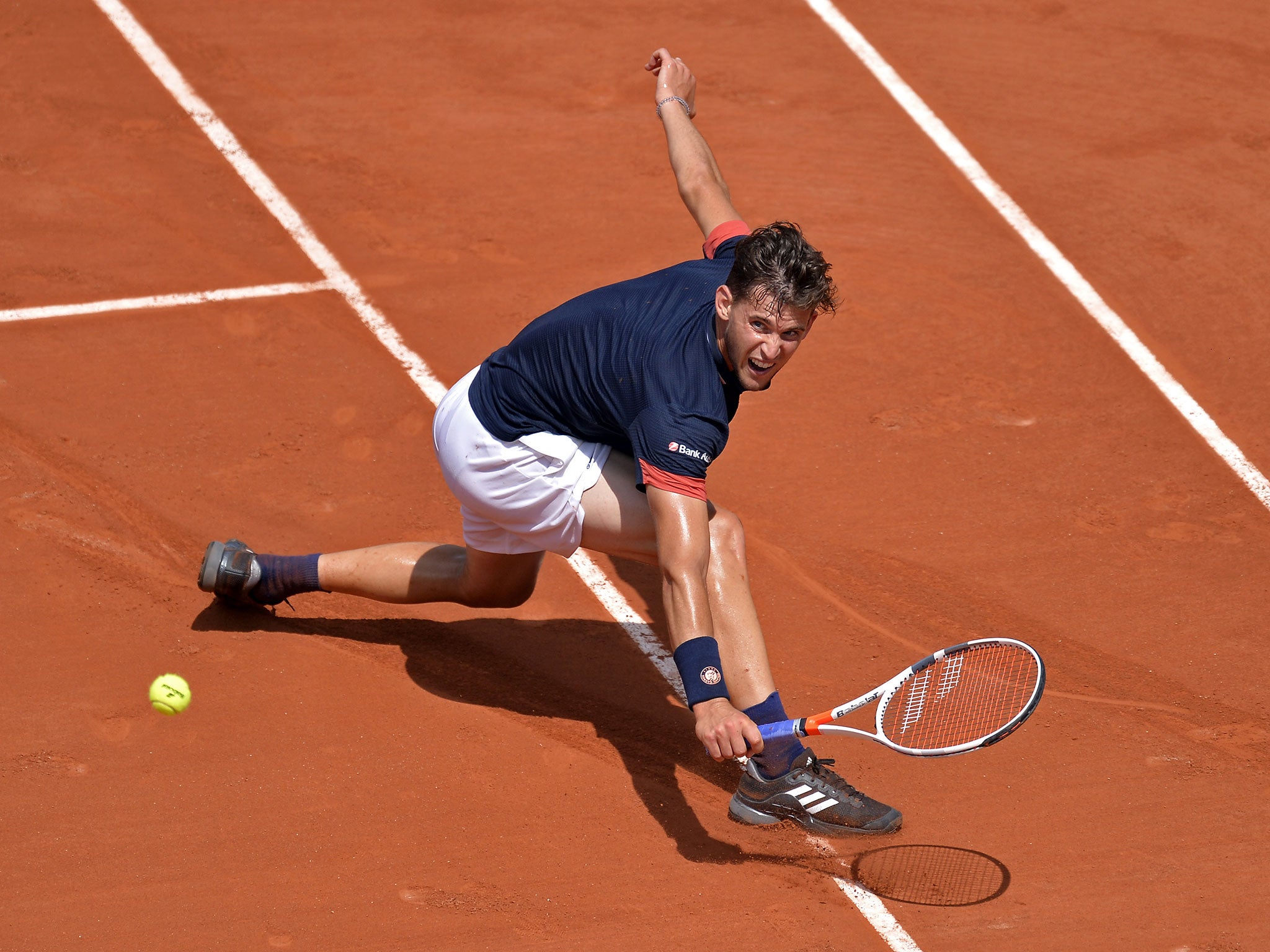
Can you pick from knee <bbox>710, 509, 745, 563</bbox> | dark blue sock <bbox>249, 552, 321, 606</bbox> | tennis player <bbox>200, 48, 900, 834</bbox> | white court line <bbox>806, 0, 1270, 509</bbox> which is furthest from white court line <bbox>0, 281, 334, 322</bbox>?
white court line <bbox>806, 0, 1270, 509</bbox>

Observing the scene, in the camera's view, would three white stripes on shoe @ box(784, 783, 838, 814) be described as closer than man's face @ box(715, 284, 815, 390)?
No

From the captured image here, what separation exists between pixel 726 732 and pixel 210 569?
7.38 feet

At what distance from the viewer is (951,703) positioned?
16.5 feet

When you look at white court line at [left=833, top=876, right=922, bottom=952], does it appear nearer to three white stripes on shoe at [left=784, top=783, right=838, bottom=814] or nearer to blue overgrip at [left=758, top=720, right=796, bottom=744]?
three white stripes on shoe at [left=784, top=783, right=838, bottom=814]

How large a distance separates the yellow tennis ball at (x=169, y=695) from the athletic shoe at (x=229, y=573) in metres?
0.46

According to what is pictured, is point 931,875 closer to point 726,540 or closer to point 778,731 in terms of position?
point 778,731

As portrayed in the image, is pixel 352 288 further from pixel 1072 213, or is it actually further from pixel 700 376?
pixel 1072 213

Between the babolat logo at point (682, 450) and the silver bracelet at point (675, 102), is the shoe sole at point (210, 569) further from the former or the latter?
the silver bracelet at point (675, 102)

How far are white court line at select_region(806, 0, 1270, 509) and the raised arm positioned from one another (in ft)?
8.88

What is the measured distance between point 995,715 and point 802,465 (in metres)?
1.89

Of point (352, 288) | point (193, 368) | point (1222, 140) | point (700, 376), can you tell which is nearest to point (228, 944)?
point (700, 376)

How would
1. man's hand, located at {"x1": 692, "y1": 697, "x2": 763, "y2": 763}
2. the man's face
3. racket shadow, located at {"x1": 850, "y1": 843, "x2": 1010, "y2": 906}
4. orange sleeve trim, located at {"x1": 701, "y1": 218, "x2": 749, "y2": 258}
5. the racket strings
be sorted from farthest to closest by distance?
orange sleeve trim, located at {"x1": 701, "y1": 218, "x2": 749, "y2": 258} → the racket strings → racket shadow, located at {"x1": 850, "y1": 843, "x2": 1010, "y2": 906} → the man's face → man's hand, located at {"x1": 692, "y1": 697, "x2": 763, "y2": 763}

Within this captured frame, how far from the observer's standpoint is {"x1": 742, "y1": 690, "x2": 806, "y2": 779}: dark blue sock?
15.3ft

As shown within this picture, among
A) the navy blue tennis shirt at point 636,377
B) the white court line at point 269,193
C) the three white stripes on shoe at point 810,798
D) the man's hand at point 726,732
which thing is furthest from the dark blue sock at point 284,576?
the three white stripes on shoe at point 810,798
